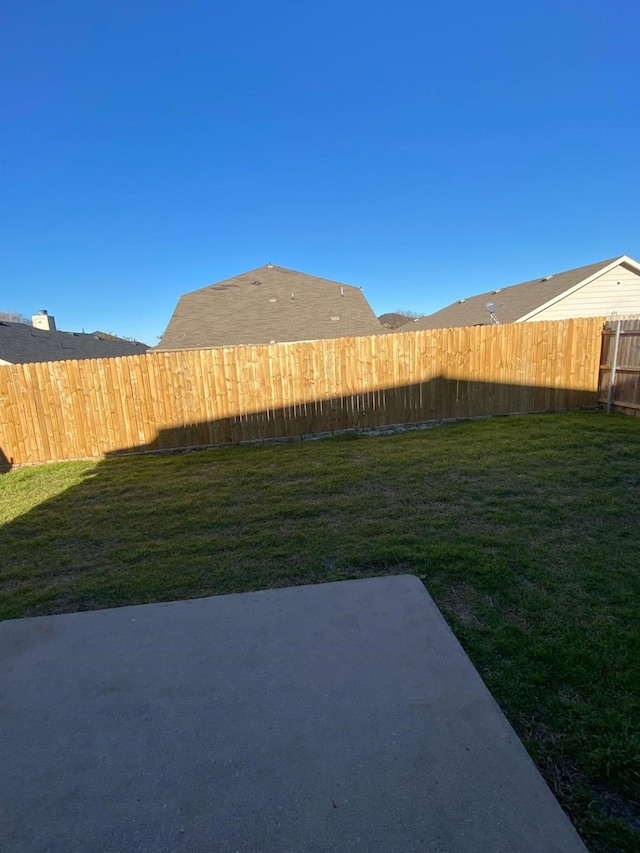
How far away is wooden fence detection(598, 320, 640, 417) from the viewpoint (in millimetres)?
7484

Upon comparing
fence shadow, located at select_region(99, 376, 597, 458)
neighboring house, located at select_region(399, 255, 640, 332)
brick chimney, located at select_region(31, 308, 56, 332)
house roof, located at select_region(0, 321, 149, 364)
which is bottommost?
fence shadow, located at select_region(99, 376, 597, 458)

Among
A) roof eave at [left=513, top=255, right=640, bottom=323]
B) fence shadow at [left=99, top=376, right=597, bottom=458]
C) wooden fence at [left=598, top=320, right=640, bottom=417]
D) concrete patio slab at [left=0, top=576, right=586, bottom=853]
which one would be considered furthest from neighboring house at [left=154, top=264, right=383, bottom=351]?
concrete patio slab at [left=0, top=576, right=586, bottom=853]

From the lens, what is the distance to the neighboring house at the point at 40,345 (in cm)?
1508

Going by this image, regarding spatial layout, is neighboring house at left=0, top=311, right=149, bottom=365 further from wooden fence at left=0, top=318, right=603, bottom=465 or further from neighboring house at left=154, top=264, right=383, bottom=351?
wooden fence at left=0, top=318, right=603, bottom=465

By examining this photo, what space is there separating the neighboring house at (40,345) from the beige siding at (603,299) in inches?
713

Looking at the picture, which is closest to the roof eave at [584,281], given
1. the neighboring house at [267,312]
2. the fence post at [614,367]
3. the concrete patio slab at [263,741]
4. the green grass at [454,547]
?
the neighboring house at [267,312]

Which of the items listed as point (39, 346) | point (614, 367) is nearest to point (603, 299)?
point (614, 367)

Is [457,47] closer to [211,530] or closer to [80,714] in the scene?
[211,530]

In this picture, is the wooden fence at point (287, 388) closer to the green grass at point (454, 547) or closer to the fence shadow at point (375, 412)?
the fence shadow at point (375, 412)

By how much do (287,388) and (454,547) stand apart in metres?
4.94

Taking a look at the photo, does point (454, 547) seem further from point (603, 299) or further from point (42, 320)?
point (42, 320)

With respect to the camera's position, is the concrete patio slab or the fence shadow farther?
the fence shadow

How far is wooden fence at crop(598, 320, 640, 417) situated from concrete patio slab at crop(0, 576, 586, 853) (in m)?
7.44

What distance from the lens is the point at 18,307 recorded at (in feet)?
108
